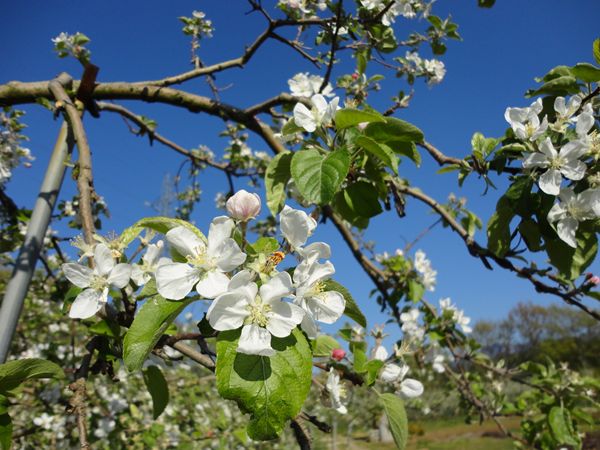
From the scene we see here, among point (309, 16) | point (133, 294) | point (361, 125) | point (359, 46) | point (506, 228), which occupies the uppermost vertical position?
point (309, 16)

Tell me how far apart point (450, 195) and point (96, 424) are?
3.48 metres

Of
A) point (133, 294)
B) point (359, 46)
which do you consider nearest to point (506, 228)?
point (133, 294)

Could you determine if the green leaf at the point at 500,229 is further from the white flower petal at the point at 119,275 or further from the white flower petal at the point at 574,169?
the white flower petal at the point at 119,275

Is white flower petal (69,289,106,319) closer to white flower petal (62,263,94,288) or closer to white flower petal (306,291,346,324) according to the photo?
white flower petal (62,263,94,288)

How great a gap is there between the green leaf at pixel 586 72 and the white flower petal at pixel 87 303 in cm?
139

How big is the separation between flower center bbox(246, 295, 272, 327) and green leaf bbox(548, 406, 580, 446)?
2847 mm

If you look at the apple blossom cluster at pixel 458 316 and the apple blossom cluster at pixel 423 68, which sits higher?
the apple blossom cluster at pixel 423 68

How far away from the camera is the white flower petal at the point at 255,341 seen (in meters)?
0.72

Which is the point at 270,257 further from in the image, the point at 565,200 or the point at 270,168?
the point at 565,200

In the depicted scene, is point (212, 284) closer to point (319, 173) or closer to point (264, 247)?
point (264, 247)

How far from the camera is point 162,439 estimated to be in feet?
13.0

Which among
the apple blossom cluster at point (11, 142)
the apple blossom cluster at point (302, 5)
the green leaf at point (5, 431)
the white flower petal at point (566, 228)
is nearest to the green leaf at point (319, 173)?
the white flower petal at point (566, 228)

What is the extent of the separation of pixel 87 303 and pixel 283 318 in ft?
1.62

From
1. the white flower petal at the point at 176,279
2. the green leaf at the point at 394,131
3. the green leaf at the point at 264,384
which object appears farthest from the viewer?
the green leaf at the point at 394,131
